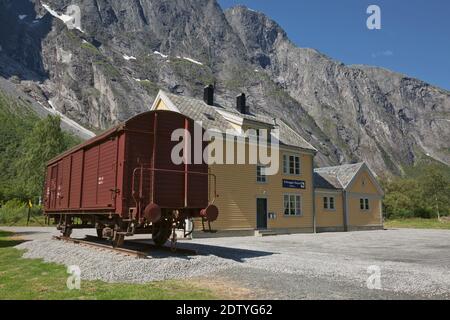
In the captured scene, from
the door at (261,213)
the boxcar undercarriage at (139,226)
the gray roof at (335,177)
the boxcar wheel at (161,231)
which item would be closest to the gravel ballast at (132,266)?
the boxcar undercarriage at (139,226)

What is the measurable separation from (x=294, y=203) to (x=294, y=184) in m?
1.36

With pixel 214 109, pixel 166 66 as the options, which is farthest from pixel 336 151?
pixel 214 109

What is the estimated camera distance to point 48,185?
62.7ft

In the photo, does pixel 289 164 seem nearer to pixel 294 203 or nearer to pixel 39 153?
pixel 294 203

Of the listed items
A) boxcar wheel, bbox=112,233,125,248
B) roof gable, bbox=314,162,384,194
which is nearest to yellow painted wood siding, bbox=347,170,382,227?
roof gable, bbox=314,162,384,194

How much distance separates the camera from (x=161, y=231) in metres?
13.3

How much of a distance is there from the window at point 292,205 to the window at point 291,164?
1690 millimetres

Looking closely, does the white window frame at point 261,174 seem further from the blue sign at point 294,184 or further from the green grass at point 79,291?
the green grass at point 79,291

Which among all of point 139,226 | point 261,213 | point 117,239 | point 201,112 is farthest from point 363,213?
point 139,226

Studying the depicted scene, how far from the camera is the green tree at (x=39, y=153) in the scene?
182ft

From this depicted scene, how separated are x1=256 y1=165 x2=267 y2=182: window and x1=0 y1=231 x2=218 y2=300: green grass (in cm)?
1751
